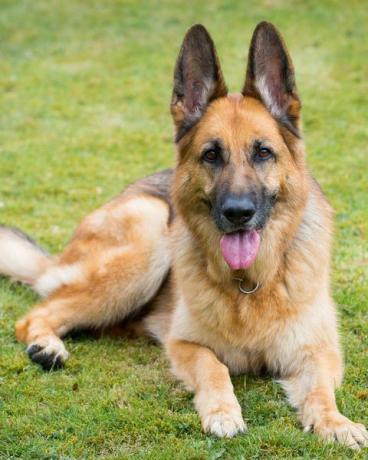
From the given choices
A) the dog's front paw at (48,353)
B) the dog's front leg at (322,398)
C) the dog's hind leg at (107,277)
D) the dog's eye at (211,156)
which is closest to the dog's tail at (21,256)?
the dog's hind leg at (107,277)

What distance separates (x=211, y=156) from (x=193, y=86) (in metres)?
0.55

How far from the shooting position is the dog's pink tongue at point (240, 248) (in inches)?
184

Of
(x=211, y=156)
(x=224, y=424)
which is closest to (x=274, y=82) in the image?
(x=211, y=156)

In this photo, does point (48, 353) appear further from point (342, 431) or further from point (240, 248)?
point (342, 431)

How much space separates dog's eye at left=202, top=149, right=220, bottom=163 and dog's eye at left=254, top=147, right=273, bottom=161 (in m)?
0.24

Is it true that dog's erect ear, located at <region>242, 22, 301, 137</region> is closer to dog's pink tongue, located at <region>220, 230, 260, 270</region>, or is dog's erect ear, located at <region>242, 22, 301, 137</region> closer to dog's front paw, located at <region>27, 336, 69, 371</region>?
dog's pink tongue, located at <region>220, 230, 260, 270</region>

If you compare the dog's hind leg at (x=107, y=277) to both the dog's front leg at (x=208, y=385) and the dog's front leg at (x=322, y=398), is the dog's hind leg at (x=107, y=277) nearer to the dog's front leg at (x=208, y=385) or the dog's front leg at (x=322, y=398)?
the dog's front leg at (x=208, y=385)

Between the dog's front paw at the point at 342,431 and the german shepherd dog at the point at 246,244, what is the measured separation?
0.21 ft

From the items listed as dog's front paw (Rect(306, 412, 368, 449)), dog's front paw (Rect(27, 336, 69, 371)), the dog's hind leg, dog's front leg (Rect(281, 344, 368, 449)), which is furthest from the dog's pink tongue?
dog's front paw (Rect(27, 336, 69, 371))

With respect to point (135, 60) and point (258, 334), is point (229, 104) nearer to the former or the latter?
point (258, 334)

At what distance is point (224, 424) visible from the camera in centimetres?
418

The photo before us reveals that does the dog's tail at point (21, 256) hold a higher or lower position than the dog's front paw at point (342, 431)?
lower

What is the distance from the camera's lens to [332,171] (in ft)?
30.5

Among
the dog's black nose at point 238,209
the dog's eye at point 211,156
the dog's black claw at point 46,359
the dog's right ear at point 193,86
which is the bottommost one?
the dog's black claw at point 46,359
